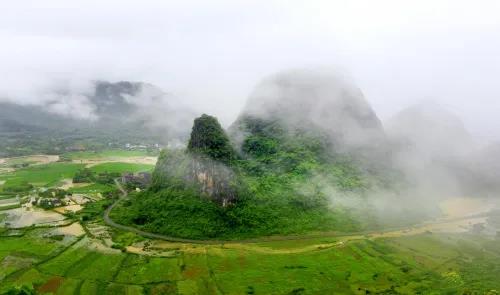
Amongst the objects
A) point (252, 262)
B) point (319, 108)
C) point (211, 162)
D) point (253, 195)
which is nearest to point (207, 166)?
point (211, 162)

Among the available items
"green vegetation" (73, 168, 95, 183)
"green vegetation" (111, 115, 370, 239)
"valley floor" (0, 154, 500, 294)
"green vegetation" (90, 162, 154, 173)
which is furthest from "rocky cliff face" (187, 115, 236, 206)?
"green vegetation" (90, 162, 154, 173)

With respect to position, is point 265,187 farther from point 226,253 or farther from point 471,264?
point 471,264

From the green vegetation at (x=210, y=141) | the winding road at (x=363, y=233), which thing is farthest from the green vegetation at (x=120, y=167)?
the green vegetation at (x=210, y=141)

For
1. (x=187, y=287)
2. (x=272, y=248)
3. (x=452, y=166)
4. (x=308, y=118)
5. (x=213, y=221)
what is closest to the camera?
(x=187, y=287)

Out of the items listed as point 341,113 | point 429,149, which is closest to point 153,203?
point 341,113

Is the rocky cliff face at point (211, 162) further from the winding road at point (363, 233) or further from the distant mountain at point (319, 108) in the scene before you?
the distant mountain at point (319, 108)

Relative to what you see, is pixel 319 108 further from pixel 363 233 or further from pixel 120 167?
pixel 120 167

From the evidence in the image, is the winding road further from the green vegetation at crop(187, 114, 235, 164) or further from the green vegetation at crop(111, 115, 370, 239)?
the green vegetation at crop(187, 114, 235, 164)

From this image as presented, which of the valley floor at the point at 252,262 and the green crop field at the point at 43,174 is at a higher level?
the green crop field at the point at 43,174

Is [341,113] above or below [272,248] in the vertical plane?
above

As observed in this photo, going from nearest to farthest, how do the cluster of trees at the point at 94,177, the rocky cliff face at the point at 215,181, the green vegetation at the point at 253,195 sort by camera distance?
1. the green vegetation at the point at 253,195
2. the rocky cliff face at the point at 215,181
3. the cluster of trees at the point at 94,177

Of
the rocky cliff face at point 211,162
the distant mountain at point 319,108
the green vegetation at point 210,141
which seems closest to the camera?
the rocky cliff face at point 211,162
